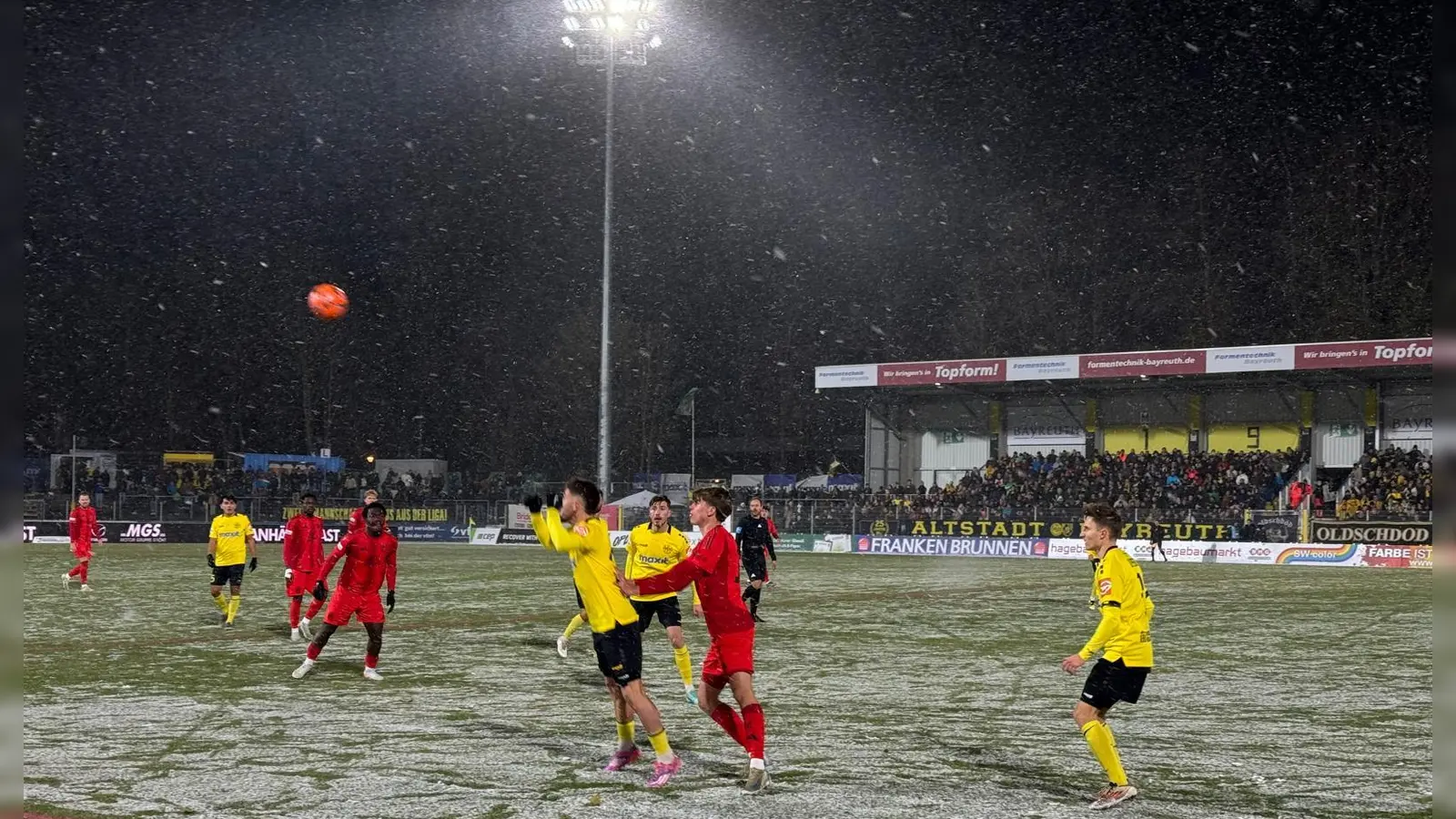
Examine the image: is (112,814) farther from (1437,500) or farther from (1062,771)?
(1437,500)

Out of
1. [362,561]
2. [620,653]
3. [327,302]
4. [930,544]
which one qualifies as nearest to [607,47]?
[327,302]

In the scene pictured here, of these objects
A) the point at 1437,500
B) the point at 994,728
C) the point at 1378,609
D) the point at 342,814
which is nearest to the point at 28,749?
the point at 342,814

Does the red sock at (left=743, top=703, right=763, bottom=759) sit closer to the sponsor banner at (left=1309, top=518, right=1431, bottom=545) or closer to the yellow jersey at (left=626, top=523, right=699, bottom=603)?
the yellow jersey at (left=626, top=523, right=699, bottom=603)

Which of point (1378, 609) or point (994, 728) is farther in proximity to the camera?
point (1378, 609)

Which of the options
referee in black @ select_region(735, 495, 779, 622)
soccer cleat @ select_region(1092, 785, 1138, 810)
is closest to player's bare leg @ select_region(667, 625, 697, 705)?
soccer cleat @ select_region(1092, 785, 1138, 810)

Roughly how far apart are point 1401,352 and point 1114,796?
44.4 meters

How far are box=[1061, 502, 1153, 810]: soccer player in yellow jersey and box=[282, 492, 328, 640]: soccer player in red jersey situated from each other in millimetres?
12770

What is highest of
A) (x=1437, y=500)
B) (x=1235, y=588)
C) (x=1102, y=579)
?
(x=1437, y=500)

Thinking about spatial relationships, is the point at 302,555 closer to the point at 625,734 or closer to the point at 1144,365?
the point at 625,734

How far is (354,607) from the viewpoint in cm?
1412

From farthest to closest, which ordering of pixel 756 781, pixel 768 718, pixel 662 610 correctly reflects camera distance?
1. pixel 662 610
2. pixel 768 718
3. pixel 756 781

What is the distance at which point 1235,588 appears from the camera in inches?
1160

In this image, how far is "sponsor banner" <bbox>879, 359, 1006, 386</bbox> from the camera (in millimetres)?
55375

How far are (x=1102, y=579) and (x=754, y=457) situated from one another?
8988 centimetres
